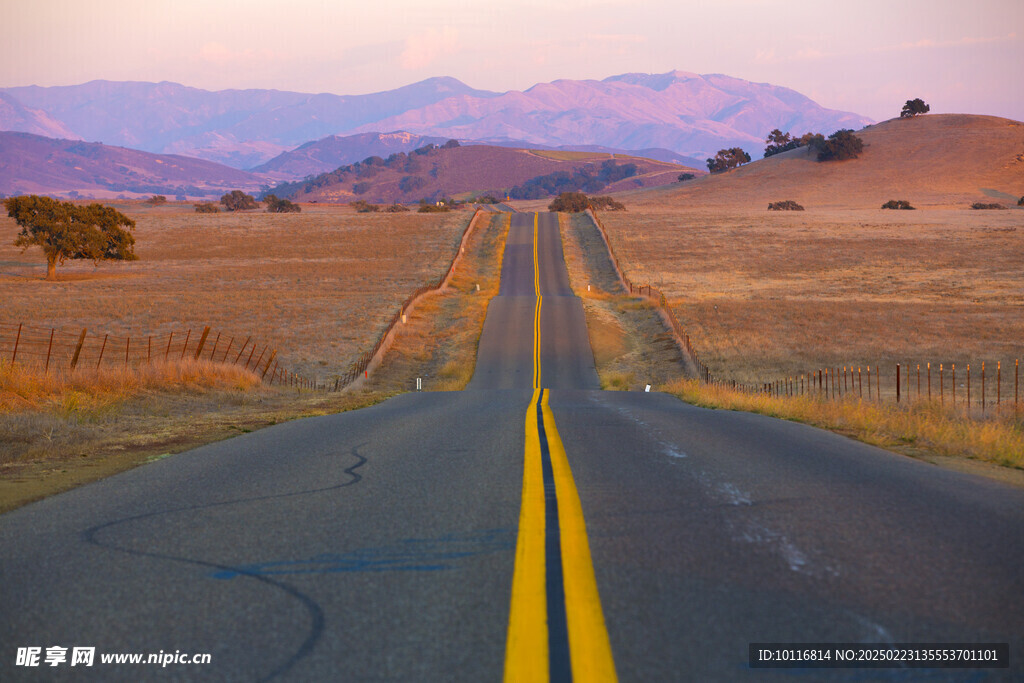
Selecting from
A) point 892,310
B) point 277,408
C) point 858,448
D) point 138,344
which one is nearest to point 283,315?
point 138,344

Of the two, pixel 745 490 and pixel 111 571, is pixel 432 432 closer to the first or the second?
pixel 745 490

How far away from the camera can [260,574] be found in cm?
425

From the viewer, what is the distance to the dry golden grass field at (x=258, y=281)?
135 feet

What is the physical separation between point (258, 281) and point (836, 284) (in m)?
45.4

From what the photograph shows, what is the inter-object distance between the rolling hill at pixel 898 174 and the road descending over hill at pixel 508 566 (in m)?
130

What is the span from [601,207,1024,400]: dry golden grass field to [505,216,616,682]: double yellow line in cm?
2694

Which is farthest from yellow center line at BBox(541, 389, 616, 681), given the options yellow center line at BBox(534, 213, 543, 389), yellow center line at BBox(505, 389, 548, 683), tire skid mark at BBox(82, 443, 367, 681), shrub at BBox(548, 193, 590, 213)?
shrub at BBox(548, 193, 590, 213)

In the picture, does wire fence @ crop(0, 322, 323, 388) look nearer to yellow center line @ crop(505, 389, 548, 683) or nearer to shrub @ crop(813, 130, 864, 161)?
yellow center line @ crop(505, 389, 548, 683)

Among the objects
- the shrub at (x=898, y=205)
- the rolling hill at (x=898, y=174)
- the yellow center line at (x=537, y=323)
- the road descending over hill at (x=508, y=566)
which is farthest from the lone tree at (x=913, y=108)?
the road descending over hill at (x=508, y=566)

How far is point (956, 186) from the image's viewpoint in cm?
13162

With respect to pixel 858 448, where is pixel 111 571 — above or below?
above

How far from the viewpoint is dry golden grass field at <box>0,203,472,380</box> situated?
135ft

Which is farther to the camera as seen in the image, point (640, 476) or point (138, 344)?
point (138, 344)

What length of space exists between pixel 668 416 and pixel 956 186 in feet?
465
